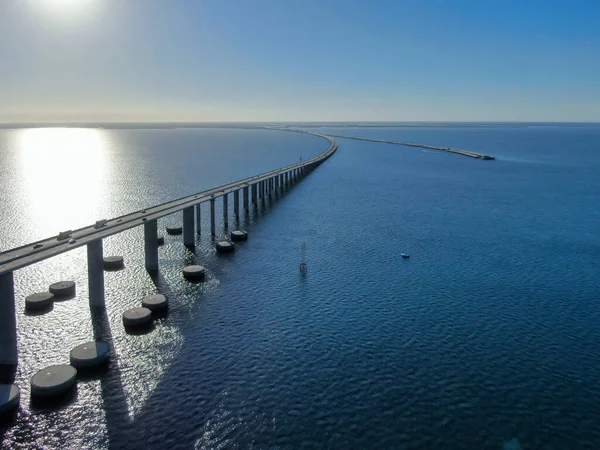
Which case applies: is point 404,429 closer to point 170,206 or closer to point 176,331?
point 176,331

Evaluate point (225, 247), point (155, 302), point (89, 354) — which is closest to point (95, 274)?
point (155, 302)

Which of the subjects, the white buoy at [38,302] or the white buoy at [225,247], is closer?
the white buoy at [38,302]

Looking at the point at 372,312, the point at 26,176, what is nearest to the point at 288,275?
the point at 372,312

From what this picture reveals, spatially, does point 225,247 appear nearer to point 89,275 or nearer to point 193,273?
point 193,273

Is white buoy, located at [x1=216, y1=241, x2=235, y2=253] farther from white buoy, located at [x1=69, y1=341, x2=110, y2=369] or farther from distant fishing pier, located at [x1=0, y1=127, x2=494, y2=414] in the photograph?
white buoy, located at [x1=69, y1=341, x2=110, y2=369]

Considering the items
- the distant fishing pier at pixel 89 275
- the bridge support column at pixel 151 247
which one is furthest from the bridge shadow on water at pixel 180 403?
the bridge support column at pixel 151 247

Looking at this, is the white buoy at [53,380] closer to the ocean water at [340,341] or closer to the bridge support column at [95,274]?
the ocean water at [340,341]
